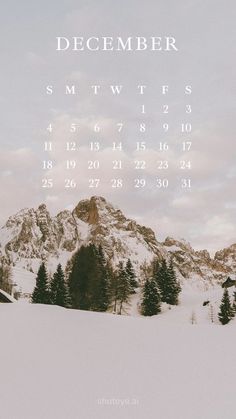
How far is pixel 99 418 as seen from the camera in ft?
15.9

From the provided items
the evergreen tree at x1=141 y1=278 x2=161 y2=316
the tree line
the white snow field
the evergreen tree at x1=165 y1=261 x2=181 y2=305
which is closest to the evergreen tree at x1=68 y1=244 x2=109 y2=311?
the tree line

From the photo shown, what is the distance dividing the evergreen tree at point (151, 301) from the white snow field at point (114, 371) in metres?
37.5

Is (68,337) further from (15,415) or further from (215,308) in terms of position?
(215,308)

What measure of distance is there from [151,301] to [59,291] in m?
11.8

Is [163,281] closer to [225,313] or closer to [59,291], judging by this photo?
[225,313]

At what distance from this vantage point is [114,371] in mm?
6355

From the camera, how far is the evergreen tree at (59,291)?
3934 cm

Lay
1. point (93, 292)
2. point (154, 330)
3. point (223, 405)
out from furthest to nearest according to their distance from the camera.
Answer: point (93, 292)
point (154, 330)
point (223, 405)

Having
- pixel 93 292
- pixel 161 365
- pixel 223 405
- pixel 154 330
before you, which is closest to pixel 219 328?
pixel 154 330

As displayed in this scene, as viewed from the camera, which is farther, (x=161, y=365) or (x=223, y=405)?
(x=161, y=365)

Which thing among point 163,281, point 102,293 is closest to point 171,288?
point 163,281

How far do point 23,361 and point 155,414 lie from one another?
101 inches

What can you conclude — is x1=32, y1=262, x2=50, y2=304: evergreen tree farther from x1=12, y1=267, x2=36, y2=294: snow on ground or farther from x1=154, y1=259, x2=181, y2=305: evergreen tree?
x1=12, y1=267, x2=36, y2=294: snow on ground

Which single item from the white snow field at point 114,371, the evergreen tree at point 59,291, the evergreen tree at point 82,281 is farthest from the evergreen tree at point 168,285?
the white snow field at point 114,371
